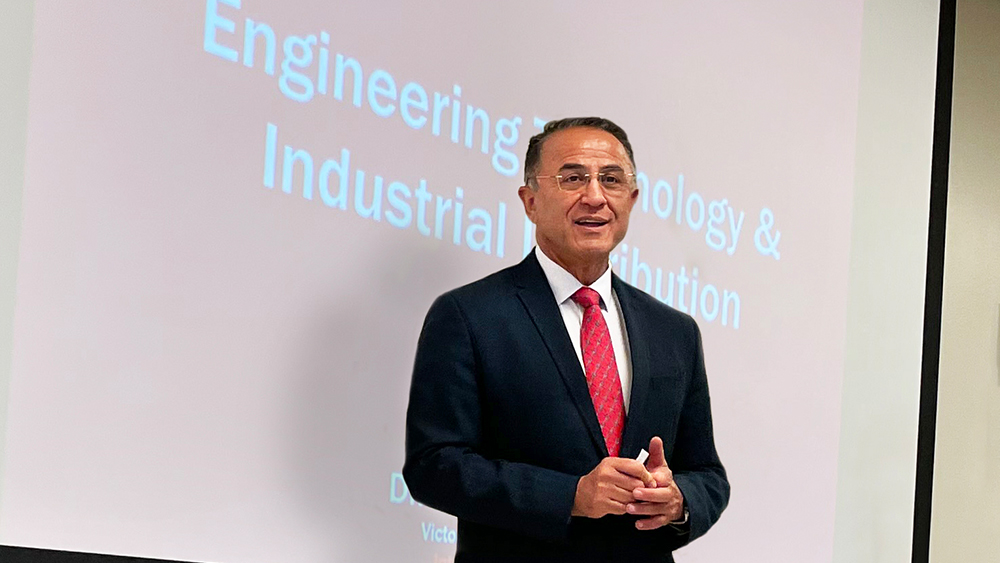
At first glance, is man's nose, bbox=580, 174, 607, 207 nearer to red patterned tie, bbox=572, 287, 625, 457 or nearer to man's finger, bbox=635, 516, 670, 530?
red patterned tie, bbox=572, 287, 625, 457

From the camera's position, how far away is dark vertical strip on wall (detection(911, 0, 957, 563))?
14.2 feet

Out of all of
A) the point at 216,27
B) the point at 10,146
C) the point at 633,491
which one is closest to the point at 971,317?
the point at 633,491

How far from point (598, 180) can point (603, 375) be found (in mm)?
357

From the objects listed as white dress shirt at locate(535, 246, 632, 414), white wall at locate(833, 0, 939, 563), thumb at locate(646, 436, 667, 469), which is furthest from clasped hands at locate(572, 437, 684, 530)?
white wall at locate(833, 0, 939, 563)

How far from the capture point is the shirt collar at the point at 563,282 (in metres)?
2.45

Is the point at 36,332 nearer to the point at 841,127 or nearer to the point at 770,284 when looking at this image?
the point at 770,284

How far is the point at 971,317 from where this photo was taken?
5.12m

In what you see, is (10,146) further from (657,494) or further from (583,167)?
(657,494)

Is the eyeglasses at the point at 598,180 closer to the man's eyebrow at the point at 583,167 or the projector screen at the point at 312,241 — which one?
the man's eyebrow at the point at 583,167

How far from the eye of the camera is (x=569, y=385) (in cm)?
234

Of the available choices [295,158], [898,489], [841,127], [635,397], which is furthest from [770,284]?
[295,158]

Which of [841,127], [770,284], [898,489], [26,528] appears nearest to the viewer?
[26,528]

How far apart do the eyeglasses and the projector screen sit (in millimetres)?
414

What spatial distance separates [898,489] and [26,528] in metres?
2.95
